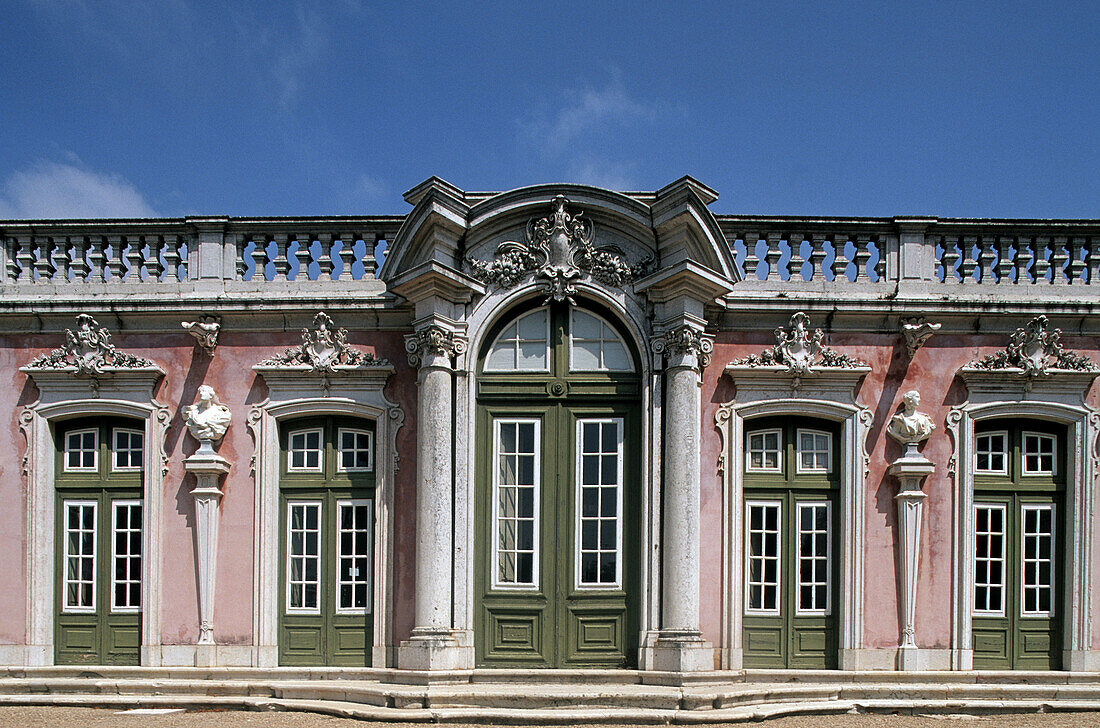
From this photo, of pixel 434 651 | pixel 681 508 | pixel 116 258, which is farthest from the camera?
pixel 116 258

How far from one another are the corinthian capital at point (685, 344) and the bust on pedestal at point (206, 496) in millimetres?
4875

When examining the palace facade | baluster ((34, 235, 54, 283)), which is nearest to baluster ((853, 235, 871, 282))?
the palace facade

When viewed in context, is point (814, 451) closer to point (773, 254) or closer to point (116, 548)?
point (773, 254)

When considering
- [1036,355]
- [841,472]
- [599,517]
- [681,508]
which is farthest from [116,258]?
[1036,355]

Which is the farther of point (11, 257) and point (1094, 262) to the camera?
point (11, 257)

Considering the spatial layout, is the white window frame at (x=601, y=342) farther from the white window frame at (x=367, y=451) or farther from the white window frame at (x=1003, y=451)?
the white window frame at (x=1003, y=451)

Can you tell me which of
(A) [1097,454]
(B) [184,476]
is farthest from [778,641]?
(B) [184,476]

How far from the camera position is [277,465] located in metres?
9.59

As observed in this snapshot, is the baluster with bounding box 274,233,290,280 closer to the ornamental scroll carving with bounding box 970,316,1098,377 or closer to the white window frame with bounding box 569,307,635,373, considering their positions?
the white window frame with bounding box 569,307,635,373

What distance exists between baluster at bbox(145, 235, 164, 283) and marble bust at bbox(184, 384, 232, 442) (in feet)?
5.06

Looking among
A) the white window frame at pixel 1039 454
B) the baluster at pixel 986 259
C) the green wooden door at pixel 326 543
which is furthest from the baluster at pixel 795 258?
the green wooden door at pixel 326 543

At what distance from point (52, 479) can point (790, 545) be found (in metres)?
8.32

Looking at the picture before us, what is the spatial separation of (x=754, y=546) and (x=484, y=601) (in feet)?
9.88

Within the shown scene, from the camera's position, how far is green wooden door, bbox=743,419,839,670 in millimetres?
9281
